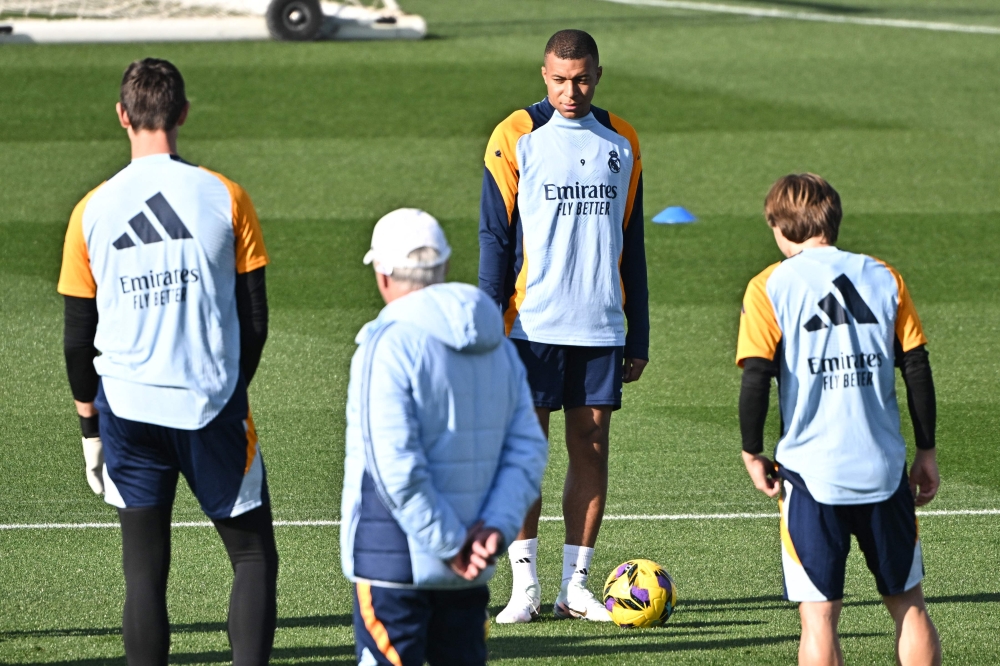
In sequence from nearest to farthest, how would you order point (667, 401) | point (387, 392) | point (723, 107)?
1. point (387, 392)
2. point (667, 401)
3. point (723, 107)

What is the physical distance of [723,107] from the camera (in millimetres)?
20078

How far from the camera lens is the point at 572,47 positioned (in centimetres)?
576

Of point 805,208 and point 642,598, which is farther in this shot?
point 642,598

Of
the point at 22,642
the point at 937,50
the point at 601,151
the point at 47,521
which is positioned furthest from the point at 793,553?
the point at 937,50

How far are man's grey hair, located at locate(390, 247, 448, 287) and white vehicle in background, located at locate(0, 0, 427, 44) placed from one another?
65.0 ft

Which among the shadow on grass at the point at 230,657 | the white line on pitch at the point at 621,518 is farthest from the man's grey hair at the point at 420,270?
the white line on pitch at the point at 621,518

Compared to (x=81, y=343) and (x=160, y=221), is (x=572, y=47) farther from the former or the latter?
(x=81, y=343)

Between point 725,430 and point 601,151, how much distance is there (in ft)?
11.4

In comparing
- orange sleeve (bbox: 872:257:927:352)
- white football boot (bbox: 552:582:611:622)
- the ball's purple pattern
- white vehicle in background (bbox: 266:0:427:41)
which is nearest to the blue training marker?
white football boot (bbox: 552:582:611:622)

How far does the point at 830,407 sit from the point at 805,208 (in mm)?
592

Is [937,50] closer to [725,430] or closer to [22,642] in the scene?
[725,430]

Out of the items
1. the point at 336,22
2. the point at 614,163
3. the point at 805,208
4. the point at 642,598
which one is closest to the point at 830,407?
the point at 805,208

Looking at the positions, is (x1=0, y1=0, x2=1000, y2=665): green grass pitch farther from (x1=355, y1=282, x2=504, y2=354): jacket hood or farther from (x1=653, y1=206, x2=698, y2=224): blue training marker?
(x1=355, y1=282, x2=504, y2=354): jacket hood

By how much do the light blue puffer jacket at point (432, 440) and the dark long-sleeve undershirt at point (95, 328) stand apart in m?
0.87
